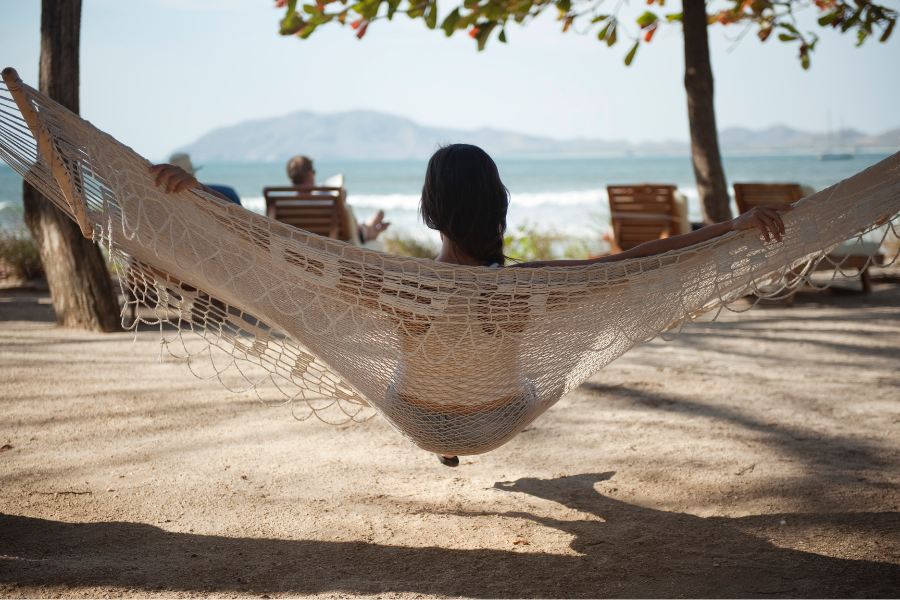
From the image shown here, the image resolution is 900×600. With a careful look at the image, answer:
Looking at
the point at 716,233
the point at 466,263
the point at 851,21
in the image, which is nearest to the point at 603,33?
the point at 851,21

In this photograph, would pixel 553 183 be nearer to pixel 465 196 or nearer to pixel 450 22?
pixel 450 22

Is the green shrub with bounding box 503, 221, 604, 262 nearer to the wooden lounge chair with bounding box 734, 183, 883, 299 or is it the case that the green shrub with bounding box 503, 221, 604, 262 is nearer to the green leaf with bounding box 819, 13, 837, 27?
the wooden lounge chair with bounding box 734, 183, 883, 299

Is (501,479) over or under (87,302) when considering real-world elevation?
under

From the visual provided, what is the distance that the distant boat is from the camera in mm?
34344

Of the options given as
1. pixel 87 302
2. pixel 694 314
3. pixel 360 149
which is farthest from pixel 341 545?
pixel 360 149

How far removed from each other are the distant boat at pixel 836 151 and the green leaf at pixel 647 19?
35.6 m

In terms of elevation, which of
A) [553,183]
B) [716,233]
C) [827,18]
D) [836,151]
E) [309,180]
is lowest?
[716,233]

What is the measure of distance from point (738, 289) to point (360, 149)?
73425 millimetres

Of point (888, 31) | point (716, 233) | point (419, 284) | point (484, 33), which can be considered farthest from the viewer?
point (888, 31)

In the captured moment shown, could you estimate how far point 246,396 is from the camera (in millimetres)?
2578

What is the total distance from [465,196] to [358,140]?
75423 mm

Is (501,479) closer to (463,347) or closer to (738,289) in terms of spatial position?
(463,347)

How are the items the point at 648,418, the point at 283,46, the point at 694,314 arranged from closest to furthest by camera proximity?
the point at 694,314 → the point at 648,418 → the point at 283,46

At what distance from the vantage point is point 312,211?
442 cm
